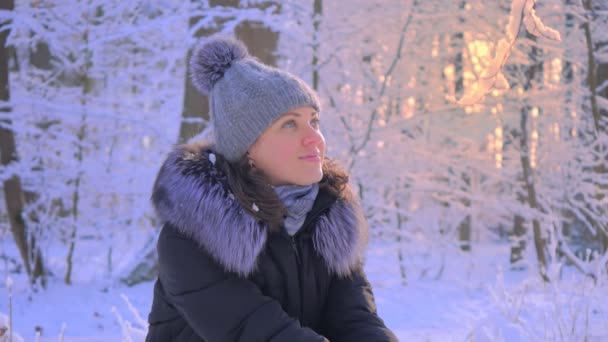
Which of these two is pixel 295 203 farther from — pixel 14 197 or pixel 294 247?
pixel 14 197

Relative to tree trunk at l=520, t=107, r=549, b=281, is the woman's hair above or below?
above

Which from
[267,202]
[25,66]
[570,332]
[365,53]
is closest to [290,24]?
[365,53]

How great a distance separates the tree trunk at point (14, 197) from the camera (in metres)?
6.14

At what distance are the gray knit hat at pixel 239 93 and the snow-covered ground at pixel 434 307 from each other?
1163 mm

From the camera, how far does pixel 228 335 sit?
4.86 feet

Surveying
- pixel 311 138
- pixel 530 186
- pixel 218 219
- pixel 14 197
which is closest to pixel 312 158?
pixel 311 138

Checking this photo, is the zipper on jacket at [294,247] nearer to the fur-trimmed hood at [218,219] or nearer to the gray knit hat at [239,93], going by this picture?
the fur-trimmed hood at [218,219]

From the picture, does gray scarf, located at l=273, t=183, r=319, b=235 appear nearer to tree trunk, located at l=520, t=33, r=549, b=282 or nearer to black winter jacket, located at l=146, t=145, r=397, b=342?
black winter jacket, located at l=146, t=145, r=397, b=342

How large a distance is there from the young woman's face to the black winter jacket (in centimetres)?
10

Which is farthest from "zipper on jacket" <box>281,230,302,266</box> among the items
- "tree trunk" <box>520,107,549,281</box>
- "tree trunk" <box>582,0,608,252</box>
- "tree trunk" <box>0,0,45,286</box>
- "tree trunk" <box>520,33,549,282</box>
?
"tree trunk" <box>0,0,45,286</box>

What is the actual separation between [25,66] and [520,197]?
7162 millimetres

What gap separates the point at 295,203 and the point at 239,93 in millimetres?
318

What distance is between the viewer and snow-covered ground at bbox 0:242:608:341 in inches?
124

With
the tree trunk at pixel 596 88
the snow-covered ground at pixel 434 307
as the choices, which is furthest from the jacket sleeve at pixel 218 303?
the tree trunk at pixel 596 88
